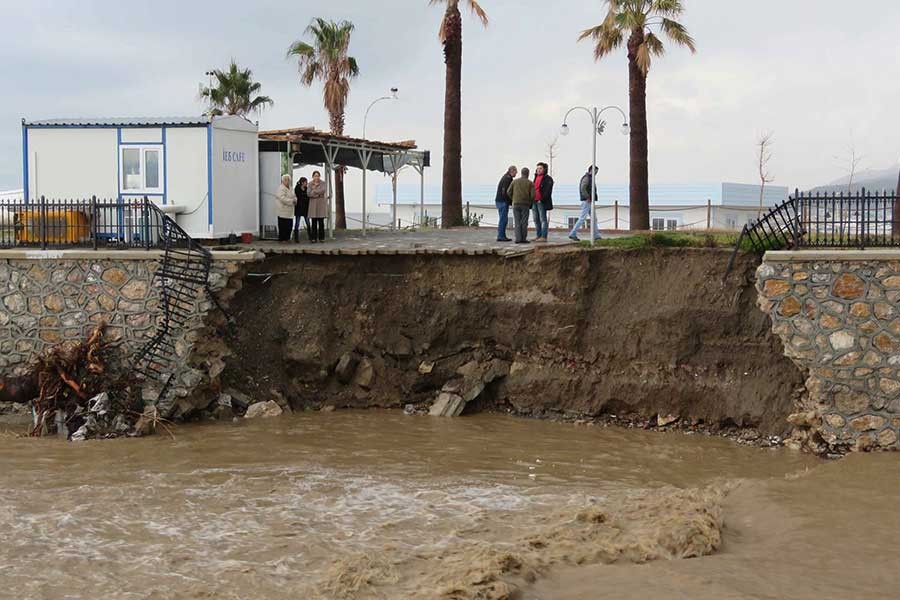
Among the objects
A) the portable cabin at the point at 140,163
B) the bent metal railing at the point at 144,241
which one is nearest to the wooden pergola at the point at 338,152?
→ the portable cabin at the point at 140,163

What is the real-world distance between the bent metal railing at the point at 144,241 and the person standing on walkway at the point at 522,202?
596 centimetres

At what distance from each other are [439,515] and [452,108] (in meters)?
18.0

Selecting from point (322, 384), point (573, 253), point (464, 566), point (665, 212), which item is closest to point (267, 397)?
point (322, 384)

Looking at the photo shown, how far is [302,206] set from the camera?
2147 centimetres

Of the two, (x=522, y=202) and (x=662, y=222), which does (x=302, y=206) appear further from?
(x=662, y=222)

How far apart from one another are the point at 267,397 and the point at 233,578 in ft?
26.5

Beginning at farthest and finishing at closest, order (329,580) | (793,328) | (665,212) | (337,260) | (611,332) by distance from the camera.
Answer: (665,212) → (337,260) → (611,332) → (793,328) → (329,580)

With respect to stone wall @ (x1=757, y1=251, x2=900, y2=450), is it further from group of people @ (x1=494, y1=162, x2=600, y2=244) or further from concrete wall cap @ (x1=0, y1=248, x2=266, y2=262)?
concrete wall cap @ (x1=0, y1=248, x2=266, y2=262)

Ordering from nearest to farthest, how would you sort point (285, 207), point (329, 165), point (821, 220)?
point (821, 220) → point (285, 207) → point (329, 165)

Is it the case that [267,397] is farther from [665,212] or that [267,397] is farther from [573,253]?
[665,212]

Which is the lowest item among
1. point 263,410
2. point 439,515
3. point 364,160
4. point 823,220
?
point 439,515

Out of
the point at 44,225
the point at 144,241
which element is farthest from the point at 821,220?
the point at 44,225

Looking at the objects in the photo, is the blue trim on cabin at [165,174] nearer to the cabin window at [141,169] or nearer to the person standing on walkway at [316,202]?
the cabin window at [141,169]

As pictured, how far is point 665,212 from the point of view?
47250 millimetres
